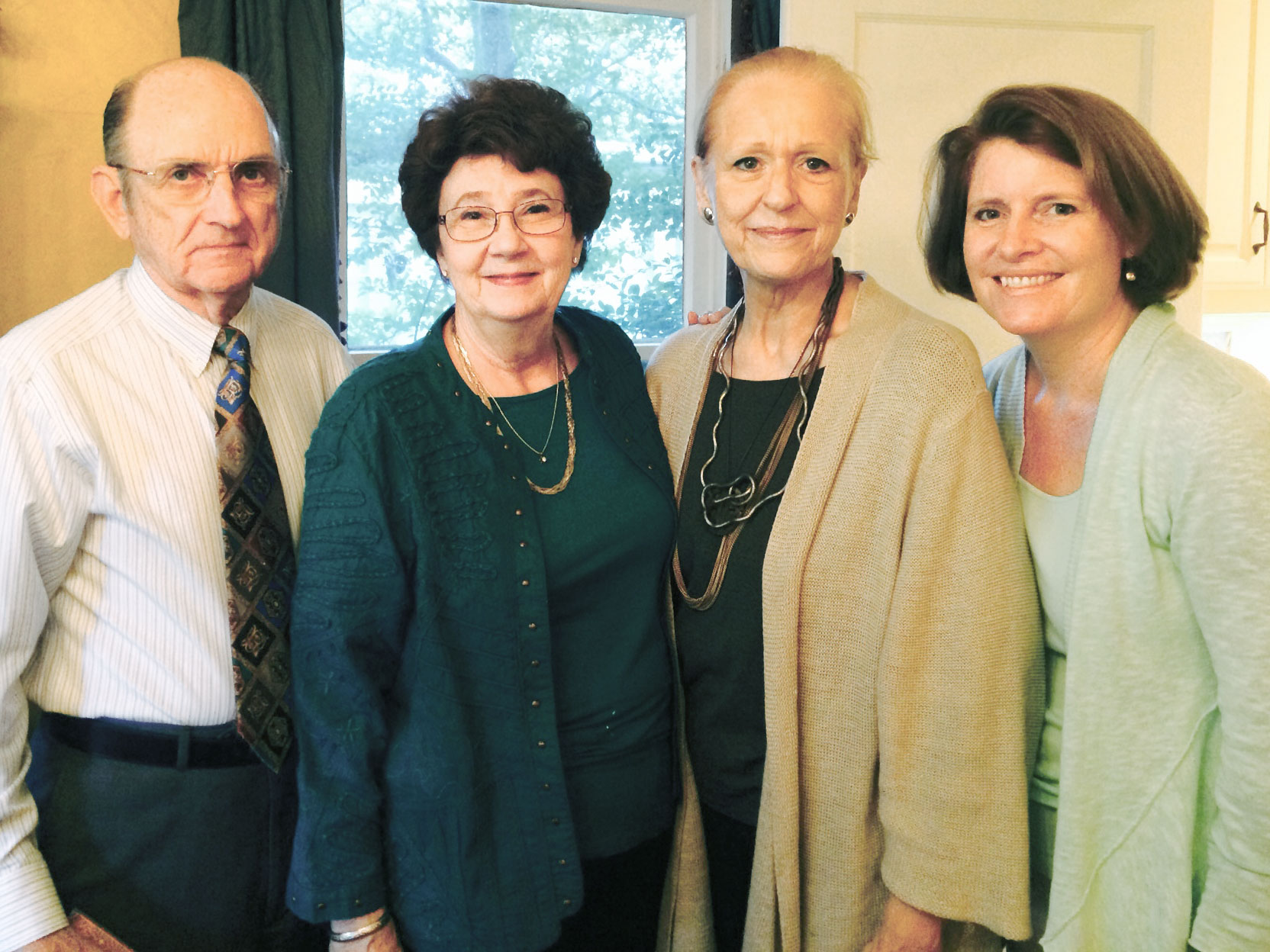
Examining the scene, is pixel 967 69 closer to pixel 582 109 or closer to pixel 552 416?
pixel 582 109

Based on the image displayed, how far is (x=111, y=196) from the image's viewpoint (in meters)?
1.32

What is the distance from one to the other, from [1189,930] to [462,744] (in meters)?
0.94

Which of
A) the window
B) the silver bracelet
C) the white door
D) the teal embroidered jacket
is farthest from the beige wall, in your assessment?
the silver bracelet

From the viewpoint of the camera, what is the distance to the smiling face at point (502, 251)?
1.30 metres

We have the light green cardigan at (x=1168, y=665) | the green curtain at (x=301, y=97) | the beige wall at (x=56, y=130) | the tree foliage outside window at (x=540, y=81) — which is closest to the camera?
the light green cardigan at (x=1168, y=665)

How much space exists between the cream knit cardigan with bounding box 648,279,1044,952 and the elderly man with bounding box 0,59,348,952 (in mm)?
698

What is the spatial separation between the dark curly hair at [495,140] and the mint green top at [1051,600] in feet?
2.59

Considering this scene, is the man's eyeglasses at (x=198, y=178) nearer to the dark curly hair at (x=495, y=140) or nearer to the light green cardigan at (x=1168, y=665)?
the dark curly hair at (x=495, y=140)

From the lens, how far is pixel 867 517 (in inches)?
49.1

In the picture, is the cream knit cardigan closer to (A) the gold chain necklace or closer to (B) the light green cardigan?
(B) the light green cardigan

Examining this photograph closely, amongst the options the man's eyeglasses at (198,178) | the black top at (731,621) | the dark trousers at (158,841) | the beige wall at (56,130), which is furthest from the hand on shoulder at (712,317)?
the beige wall at (56,130)

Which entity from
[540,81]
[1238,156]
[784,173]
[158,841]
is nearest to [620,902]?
[158,841]

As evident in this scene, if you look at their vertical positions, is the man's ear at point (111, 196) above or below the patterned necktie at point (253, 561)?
above

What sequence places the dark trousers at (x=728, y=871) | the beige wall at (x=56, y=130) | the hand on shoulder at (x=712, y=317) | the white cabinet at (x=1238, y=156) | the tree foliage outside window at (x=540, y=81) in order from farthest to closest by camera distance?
the white cabinet at (x=1238, y=156) < the tree foliage outside window at (x=540, y=81) < the beige wall at (x=56, y=130) < the hand on shoulder at (x=712, y=317) < the dark trousers at (x=728, y=871)
